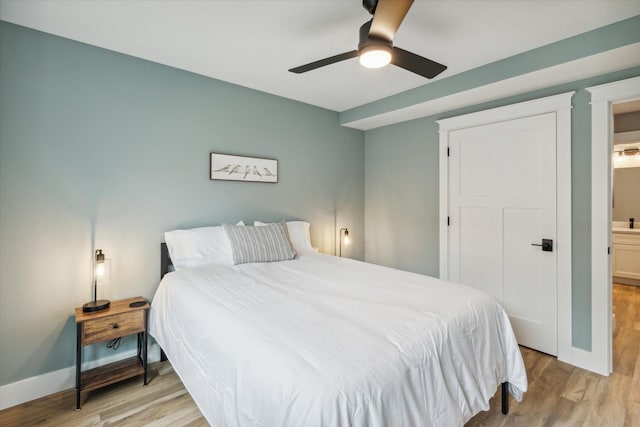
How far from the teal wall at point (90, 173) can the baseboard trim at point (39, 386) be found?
0.15 feet

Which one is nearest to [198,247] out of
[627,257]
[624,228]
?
[627,257]

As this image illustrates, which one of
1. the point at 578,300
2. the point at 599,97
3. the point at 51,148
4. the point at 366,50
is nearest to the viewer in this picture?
the point at 366,50

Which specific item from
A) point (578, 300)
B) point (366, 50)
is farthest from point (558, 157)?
point (366, 50)

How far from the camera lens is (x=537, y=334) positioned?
2.81 m

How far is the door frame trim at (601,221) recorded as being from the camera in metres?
2.38

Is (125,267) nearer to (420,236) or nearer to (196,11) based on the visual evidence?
(196,11)

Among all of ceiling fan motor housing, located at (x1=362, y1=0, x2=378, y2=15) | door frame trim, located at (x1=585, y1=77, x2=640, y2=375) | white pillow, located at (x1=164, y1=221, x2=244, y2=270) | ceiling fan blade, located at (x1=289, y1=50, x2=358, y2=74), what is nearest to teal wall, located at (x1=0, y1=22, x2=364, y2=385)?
white pillow, located at (x1=164, y1=221, x2=244, y2=270)

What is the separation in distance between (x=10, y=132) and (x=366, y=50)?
7.84ft

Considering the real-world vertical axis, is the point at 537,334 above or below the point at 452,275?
below

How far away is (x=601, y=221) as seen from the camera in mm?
2420

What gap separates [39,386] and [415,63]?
3363 millimetres

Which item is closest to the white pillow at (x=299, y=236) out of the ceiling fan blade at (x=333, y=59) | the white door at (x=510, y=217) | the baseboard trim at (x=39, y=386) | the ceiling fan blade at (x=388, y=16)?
the white door at (x=510, y=217)

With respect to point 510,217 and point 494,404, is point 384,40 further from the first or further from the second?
point 494,404

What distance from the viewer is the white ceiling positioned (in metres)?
1.87
